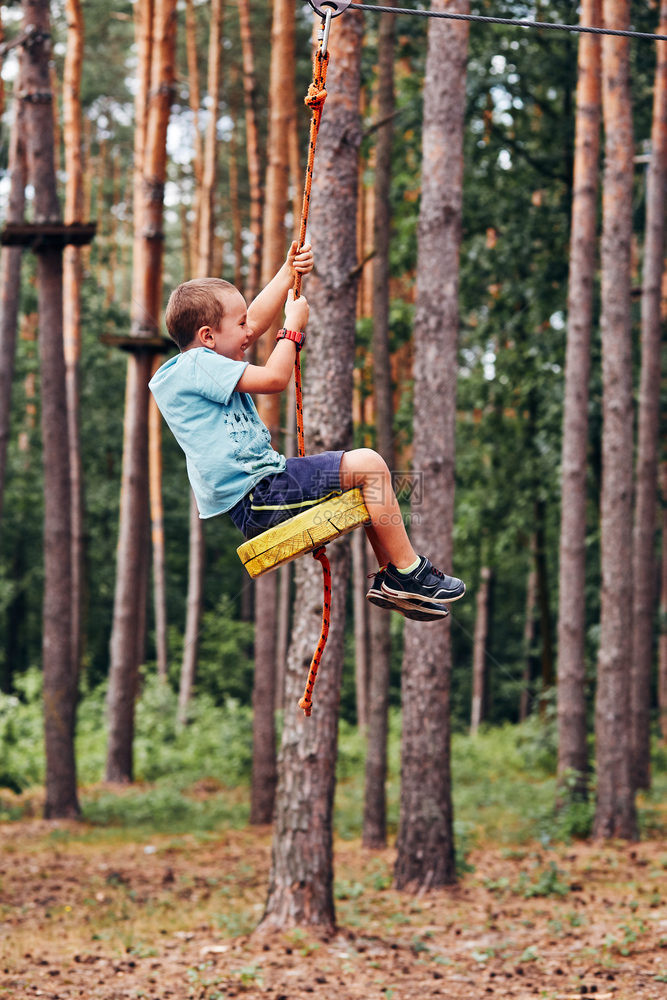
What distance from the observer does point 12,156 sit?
12.8 meters

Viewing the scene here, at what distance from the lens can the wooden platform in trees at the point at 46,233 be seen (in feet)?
32.8

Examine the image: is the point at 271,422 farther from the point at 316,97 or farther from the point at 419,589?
the point at 419,589

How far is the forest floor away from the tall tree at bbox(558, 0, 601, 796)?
54.7 inches

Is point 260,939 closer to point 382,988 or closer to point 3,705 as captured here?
point 382,988

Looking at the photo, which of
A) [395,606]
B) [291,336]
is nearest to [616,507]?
[395,606]

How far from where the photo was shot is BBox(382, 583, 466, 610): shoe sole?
3787 millimetres

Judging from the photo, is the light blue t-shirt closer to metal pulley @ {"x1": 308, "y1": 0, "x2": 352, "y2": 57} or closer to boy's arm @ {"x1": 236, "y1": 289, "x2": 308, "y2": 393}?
boy's arm @ {"x1": 236, "y1": 289, "x2": 308, "y2": 393}

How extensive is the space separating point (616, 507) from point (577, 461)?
983mm

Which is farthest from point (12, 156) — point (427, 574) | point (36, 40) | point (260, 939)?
point (427, 574)

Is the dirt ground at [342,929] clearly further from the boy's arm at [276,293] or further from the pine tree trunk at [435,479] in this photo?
the boy's arm at [276,293]

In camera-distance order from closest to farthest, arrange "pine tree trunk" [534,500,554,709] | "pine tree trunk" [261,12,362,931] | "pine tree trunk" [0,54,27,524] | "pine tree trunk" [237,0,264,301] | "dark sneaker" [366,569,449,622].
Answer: "dark sneaker" [366,569,449,622]
"pine tree trunk" [261,12,362,931]
"pine tree trunk" [0,54,27,524]
"pine tree trunk" [237,0,264,301]
"pine tree trunk" [534,500,554,709]

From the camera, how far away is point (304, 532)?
3500 millimetres

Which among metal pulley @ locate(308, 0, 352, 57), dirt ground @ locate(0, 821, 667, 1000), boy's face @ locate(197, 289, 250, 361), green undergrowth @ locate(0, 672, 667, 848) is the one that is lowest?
green undergrowth @ locate(0, 672, 667, 848)

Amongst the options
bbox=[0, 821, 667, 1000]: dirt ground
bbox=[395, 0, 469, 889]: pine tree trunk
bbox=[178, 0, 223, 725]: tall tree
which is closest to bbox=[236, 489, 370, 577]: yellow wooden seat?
bbox=[0, 821, 667, 1000]: dirt ground
